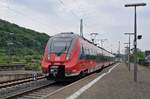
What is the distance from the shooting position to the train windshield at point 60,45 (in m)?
20.4

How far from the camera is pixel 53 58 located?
20.1 meters

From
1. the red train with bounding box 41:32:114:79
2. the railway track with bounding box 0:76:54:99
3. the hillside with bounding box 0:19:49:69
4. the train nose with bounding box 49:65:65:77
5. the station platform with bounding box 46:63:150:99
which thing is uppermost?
the hillside with bounding box 0:19:49:69

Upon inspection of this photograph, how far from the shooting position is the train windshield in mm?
20375

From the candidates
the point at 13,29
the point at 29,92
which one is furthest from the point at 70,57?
the point at 13,29

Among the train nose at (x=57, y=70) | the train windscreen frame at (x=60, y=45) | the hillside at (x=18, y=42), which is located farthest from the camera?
the hillside at (x=18, y=42)

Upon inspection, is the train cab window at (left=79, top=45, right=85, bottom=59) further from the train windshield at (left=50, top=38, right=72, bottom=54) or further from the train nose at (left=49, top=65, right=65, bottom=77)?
the train nose at (left=49, top=65, right=65, bottom=77)

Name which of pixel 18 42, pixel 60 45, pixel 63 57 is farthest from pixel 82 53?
pixel 18 42

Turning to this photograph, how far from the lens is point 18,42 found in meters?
113

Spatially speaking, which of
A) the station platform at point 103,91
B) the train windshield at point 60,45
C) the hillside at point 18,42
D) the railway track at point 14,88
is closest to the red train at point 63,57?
the train windshield at point 60,45

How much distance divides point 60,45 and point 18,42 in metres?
94.1

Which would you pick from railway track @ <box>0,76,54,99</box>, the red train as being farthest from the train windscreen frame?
railway track @ <box>0,76,54,99</box>

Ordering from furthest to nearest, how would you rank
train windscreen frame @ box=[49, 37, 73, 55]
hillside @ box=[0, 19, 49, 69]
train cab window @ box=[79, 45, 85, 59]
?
hillside @ box=[0, 19, 49, 69] < train cab window @ box=[79, 45, 85, 59] < train windscreen frame @ box=[49, 37, 73, 55]

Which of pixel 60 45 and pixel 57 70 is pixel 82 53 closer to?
pixel 60 45

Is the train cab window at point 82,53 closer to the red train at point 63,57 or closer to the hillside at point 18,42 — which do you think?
the red train at point 63,57
